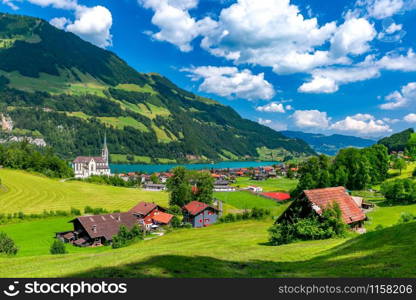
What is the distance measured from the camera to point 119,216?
77688 mm

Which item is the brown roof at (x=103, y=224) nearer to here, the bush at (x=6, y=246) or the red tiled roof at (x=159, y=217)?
the red tiled roof at (x=159, y=217)

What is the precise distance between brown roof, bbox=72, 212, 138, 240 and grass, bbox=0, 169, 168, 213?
30241mm

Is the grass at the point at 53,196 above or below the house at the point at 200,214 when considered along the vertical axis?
above

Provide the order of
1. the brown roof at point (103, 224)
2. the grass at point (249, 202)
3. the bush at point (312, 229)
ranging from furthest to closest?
the grass at point (249, 202) → the brown roof at point (103, 224) → the bush at point (312, 229)

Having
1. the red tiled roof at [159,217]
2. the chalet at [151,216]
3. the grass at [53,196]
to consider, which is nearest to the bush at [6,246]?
the chalet at [151,216]

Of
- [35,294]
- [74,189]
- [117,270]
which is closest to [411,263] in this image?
[117,270]

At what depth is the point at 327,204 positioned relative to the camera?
29.5m

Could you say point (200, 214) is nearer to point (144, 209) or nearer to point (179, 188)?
point (144, 209)

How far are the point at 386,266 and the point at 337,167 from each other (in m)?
85.7

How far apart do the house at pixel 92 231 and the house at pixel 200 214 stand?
21557 millimetres

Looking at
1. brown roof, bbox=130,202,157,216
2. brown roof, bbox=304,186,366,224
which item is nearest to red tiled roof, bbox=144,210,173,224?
brown roof, bbox=130,202,157,216

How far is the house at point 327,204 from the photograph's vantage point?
29688 millimetres

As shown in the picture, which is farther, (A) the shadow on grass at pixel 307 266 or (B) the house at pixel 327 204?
(B) the house at pixel 327 204

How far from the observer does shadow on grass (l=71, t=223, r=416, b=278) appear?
1197 cm
